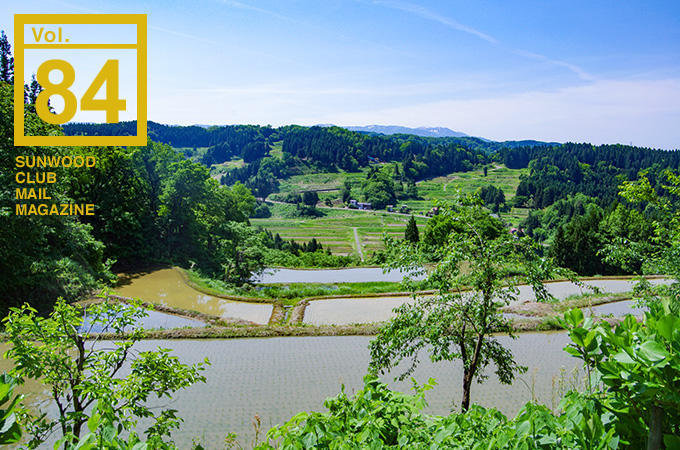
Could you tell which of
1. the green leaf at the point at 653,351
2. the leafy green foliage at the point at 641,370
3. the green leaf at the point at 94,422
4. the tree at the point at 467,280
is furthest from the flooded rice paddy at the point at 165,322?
the green leaf at the point at 653,351

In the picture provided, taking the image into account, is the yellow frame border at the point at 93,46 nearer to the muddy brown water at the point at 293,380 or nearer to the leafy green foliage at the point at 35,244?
the leafy green foliage at the point at 35,244

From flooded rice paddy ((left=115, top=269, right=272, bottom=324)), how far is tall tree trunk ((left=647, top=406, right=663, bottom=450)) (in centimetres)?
1768

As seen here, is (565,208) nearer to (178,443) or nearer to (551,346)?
(551,346)

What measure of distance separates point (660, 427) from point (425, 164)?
603ft

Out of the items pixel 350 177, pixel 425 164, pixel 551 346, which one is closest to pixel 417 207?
pixel 350 177

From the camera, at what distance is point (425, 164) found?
179 metres

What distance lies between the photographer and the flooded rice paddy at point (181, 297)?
19.5 m

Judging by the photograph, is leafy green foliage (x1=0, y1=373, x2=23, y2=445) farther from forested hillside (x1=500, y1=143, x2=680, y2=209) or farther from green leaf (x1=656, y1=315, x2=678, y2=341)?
forested hillside (x1=500, y1=143, x2=680, y2=209)

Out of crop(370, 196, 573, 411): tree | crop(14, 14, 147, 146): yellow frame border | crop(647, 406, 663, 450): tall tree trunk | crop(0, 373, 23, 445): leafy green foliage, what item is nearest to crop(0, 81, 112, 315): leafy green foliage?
crop(14, 14, 147, 146): yellow frame border

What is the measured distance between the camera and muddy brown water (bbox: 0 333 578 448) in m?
9.67

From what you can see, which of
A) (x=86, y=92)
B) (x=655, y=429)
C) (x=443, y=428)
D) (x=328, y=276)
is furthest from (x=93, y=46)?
(x=328, y=276)

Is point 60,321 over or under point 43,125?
under

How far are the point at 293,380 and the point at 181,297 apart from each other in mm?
12037

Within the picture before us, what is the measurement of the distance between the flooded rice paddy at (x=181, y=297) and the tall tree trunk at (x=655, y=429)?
17675 millimetres
